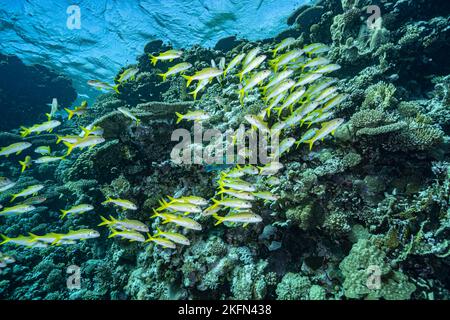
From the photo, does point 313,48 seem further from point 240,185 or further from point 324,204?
point 240,185

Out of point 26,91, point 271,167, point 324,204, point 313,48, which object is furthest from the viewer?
point 26,91

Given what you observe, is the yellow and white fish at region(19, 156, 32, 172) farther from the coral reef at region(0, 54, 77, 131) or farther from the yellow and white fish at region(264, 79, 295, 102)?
the coral reef at region(0, 54, 77, 131)

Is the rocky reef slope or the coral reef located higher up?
the coral reef

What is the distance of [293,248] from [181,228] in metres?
2.55

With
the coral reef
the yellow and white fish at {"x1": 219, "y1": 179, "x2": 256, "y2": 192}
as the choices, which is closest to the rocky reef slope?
the yellow and white fish at {"x1": 219, "y1": 179, "x2": 256, "y2": 192}

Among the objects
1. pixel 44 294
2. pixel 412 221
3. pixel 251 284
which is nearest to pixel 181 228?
pixel 251 284
